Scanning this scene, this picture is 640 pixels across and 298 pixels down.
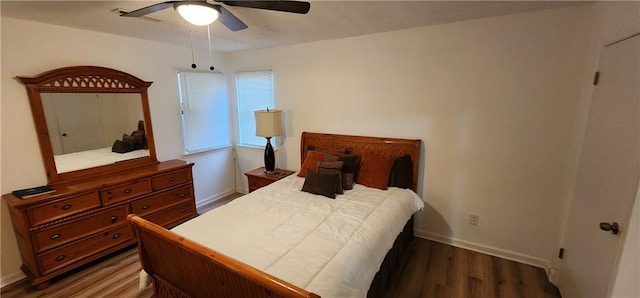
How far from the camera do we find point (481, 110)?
2438 millimetres

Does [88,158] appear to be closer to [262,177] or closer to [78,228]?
[78,228]

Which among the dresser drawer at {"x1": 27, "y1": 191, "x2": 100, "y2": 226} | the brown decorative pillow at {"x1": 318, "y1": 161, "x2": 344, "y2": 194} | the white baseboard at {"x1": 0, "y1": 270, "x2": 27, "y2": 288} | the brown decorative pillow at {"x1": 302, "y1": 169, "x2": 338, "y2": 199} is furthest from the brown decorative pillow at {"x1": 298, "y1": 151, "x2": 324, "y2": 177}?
the white baseboard at {"x1": 0, "y1": 270, "x2": 27, "y2": 288}

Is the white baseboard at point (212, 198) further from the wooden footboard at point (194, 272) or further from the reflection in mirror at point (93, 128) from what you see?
the wooden footboard at point (194, 272)

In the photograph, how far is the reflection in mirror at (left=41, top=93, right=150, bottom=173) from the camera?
2457 mm

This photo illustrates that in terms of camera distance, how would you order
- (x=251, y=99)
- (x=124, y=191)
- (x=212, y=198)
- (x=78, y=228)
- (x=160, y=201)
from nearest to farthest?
(x=78, y=228)
(x=124, y=191)
(x=160, y=201)
(x=251, y=99)
(x=212, y=198)

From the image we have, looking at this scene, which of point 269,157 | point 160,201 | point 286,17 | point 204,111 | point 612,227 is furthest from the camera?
point 204,111

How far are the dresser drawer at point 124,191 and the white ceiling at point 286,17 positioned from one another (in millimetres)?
1510

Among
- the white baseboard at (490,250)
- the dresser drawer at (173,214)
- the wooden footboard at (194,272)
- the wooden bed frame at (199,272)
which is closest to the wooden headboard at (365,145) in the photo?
the white baseboard at (490,250)

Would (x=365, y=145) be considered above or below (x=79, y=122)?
below

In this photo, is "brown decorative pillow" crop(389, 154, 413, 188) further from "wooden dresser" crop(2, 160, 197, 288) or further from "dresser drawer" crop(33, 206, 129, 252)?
"dresser drawer" crop(33, 206, 129, 252)

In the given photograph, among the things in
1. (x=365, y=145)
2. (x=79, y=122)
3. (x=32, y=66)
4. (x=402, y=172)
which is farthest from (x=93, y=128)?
(x=402, y=172)

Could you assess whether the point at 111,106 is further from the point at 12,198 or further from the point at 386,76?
the point at 386,76

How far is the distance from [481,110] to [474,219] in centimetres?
108

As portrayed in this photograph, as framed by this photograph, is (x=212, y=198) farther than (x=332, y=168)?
Yes
